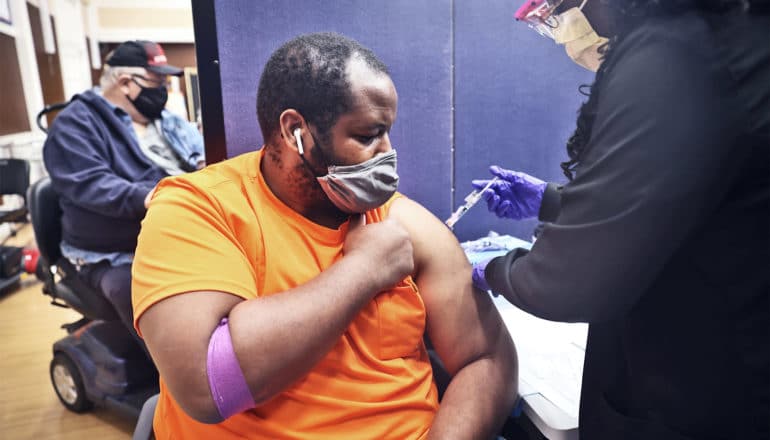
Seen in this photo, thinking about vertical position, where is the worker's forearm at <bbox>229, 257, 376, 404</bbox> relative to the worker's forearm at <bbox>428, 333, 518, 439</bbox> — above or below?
above

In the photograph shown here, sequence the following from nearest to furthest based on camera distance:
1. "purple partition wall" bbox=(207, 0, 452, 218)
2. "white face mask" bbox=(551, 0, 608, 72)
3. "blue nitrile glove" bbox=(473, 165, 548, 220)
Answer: "white face mask" bbox=(551, 0, 608, 72) → "purple partition wall" bbox=(207, 0, 452, 218) → "blue nitrile glove" bbox=(473, 165, 548, 220)

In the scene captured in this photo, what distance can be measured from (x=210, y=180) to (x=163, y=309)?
0.30m

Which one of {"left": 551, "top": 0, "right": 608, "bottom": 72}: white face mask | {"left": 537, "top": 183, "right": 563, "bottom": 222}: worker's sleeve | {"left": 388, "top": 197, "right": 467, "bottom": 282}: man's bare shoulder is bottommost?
{"left": 388, "top": 197, "right": 467, "bottom": 282}: man's bare shoulder

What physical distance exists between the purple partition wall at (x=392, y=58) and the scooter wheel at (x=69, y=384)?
175 cm

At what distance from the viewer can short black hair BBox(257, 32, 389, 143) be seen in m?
1.03

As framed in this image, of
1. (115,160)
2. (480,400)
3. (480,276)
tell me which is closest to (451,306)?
(480,276)

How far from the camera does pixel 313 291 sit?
0.93m

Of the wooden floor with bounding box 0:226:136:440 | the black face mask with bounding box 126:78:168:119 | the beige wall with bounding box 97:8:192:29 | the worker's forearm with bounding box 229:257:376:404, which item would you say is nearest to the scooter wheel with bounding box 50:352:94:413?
the wooden floor with bounding box 0:226:136:440

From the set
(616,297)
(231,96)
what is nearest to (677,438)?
(616,297)

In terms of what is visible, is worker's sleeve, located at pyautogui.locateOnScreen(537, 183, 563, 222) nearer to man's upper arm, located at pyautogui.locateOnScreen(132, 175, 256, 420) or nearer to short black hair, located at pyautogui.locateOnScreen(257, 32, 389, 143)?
short black hair, located at pyautogui.locateOnScreen(257, 32, 389, 143)

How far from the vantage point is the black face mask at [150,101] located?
2623 mm

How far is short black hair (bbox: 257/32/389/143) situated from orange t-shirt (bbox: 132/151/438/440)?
6.7 inches

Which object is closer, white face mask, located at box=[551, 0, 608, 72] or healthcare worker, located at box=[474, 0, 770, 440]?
healthcare worker, located at box=[474, 0, 770, 440]

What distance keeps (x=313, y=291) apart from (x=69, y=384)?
2.18m
